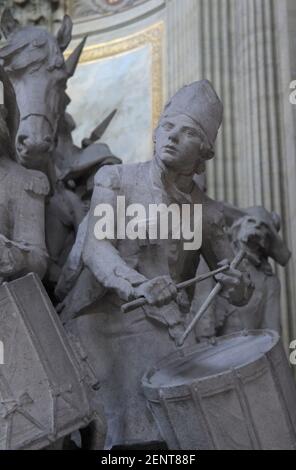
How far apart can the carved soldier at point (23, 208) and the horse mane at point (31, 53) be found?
671mm

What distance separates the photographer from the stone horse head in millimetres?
4559

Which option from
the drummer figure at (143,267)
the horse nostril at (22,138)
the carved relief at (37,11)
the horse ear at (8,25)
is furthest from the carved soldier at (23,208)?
the carved relief at (37,11)

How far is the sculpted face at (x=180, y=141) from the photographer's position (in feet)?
12.8

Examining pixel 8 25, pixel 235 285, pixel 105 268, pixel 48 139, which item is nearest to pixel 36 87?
pixel 48 139

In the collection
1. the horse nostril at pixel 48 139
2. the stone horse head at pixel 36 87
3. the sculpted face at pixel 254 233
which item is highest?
the stone horse head at pixel 36 87

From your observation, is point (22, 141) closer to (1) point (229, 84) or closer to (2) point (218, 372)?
(2) point (218, 372)

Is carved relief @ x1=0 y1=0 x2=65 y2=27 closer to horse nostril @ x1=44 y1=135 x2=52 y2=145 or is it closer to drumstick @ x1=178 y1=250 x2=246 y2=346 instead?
horse nostril @ x1=44 y1=135 x2=52 y2=145

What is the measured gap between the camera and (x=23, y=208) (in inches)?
160

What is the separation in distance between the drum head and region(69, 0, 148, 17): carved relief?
6688mm

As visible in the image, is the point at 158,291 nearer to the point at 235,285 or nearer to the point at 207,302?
the point at 207,302

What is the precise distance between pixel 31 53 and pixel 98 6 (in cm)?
570

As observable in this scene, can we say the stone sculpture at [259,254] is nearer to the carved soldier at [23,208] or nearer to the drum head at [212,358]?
the carved soldier at [23,208]

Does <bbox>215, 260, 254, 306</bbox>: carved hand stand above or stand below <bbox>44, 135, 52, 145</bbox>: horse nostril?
below

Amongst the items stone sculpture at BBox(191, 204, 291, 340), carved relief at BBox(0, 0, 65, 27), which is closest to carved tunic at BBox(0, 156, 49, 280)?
stone sculpture at BBox(191, 204, 291, 340)
